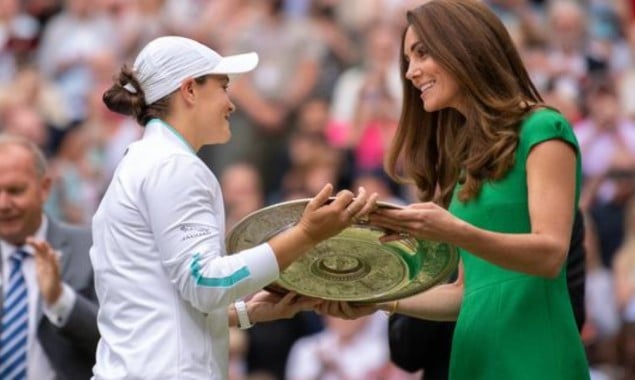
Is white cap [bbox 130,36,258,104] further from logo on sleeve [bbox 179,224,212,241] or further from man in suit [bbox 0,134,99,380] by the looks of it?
man in suit [bbox 0,134,99,380]

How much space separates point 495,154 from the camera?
5.16 m

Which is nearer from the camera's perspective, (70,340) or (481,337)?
(481,337)

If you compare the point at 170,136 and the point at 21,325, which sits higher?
the point at 170,136

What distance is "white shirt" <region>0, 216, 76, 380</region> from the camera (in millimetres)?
6578

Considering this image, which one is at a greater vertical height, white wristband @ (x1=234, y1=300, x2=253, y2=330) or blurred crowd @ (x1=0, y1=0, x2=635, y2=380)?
white wristband @ (x1=234, y1=300, x2=253, y2=330)

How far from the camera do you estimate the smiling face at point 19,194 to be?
702 cm

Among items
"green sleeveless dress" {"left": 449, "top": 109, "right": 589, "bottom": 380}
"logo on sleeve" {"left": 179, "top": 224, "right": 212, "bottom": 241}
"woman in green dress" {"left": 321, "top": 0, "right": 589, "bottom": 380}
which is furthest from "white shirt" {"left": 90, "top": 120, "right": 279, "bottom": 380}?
"green sleeveless dress" {"left": 449, "top": 109, "right": 589, "bottom": 380}

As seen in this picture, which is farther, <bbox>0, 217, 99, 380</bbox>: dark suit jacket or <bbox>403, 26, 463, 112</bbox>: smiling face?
<bbox>0, 217, 99, 380</bbox>: dark suit jacket

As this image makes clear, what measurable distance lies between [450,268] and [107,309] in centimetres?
108

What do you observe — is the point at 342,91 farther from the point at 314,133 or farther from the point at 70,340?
the point at 70,340

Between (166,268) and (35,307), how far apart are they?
2.09 metres

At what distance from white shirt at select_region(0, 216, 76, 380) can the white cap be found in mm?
1654

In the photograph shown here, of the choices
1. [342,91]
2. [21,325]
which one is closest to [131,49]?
[342,91]

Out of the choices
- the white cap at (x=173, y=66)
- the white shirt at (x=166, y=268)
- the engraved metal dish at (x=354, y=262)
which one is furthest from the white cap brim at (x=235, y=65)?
the engraved metal dish at (x=354, y=262)
